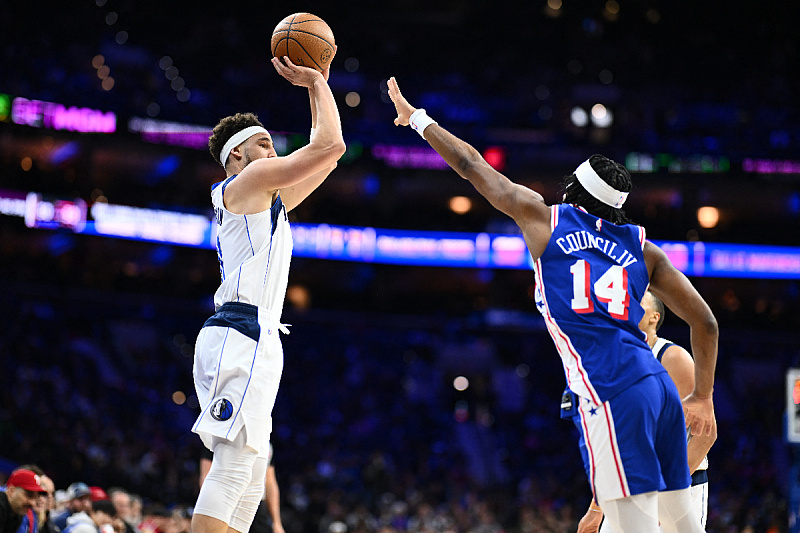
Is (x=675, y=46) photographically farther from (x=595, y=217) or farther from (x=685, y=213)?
(x=595, y=217)

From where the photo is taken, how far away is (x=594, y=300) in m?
3.59

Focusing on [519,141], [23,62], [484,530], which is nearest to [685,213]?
[519,141]

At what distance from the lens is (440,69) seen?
90.2 feet

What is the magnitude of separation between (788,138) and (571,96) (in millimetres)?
5950

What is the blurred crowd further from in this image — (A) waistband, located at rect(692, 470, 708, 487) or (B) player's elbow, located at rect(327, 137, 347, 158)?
(B) player's elbow, located at rect(327, 137, 347, 158)

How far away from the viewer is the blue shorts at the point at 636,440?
11.1ft

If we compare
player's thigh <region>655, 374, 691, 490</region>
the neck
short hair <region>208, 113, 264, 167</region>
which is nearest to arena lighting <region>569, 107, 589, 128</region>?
the neck

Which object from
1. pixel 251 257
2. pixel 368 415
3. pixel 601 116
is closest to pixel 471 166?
pixel 251 257

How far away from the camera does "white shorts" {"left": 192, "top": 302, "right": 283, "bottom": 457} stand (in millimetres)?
3945

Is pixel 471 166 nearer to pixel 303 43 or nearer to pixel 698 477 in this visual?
pixel 303 43

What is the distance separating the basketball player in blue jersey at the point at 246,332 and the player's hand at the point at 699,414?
1922 mm

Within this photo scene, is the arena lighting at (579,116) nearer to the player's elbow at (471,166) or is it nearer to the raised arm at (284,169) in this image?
the raised arm at (284,169)

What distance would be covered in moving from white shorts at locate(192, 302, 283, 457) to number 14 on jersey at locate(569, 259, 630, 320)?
1.46m

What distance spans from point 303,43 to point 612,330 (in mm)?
2306
